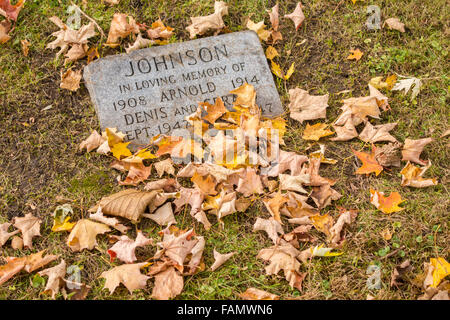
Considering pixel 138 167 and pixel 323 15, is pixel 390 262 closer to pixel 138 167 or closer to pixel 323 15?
pixel 138 167

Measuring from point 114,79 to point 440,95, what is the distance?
2444 millimetres

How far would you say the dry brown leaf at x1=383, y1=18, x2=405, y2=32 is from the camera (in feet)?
11.4

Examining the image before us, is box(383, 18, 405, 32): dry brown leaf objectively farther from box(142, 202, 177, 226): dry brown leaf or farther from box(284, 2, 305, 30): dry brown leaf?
box(142, 202, 177, 226): dry brown leaf

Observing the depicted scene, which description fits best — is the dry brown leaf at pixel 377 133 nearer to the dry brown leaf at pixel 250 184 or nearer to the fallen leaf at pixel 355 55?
the fallen leaf at pixel 355 55

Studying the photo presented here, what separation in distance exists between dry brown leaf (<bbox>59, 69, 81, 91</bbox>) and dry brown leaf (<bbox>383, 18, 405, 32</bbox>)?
2.51 m

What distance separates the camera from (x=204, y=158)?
2830mm

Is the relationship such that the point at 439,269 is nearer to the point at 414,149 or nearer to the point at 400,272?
the point at 400,272

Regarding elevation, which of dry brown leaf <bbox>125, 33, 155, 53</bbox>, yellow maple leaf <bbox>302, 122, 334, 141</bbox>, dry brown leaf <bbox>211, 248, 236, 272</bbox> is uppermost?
dry brown leaf <bbox>125, 33, 155, 53</bbox>

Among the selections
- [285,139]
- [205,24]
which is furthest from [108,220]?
[205,24]

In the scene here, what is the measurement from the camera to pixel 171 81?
3.06 m

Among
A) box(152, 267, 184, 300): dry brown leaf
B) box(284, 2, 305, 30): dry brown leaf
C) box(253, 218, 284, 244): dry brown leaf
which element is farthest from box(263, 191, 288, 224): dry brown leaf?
box(284, 2, 305, 30): dry brown leaf

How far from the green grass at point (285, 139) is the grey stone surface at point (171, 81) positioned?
207mm

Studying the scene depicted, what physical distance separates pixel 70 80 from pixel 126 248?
55.1 inches

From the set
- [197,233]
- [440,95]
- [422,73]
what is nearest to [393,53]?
[422,73]
